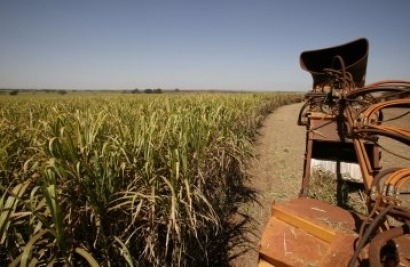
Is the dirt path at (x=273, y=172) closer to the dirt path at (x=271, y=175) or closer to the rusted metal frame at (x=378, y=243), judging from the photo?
the dirt path at (x=271, y=175)

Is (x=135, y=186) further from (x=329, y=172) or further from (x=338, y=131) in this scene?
(x=329, y=172)

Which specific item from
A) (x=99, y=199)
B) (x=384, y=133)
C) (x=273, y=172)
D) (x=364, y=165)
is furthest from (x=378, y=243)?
(x=273, y=172)

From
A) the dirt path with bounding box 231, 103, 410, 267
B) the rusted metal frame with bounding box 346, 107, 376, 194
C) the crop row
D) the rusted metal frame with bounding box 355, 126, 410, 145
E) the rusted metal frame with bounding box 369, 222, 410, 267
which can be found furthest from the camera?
the dirt path with bounding box 231, 103, 410, 267

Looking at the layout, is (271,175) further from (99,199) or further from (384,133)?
(99,199)

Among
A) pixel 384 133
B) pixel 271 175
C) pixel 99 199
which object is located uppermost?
pixel 384 133

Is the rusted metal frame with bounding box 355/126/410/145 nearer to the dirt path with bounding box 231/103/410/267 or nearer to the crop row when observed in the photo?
the crop row

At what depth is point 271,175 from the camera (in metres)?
5.36

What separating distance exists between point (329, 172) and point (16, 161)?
4.17 m

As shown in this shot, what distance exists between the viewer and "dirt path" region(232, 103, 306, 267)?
11.3 ft

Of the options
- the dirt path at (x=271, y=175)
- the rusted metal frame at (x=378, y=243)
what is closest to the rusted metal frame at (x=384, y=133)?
the rusted metal frame at (x=378, y=243)

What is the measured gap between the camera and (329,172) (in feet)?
13.7

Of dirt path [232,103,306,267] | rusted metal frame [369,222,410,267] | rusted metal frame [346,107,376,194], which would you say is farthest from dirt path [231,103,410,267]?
rusted metal frame [369,222,410,267]

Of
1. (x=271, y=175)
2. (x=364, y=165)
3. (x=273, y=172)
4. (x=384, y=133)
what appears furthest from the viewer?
(x=273, y=172)

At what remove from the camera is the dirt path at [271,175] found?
3.46 metres
